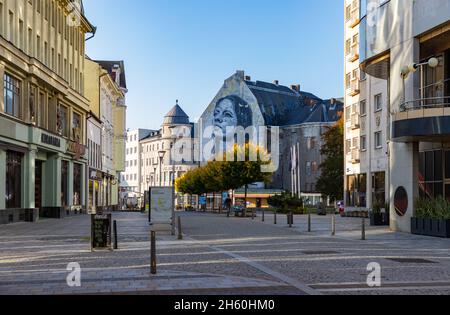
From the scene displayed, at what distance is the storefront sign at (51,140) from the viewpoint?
41.7 metres

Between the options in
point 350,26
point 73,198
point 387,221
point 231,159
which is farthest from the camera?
point 350,26

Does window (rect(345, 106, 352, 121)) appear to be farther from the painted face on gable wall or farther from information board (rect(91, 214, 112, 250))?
the painted face on gable wall

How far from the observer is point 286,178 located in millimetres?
119062

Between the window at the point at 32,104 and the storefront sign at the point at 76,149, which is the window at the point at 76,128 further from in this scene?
the window at the point at 32,104

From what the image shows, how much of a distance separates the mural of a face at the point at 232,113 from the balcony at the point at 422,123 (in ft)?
302

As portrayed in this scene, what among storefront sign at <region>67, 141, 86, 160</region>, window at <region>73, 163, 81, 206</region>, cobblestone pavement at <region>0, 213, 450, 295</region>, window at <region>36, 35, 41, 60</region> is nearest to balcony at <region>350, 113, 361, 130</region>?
storefront sign at <region>67, 141, 86, 160</region>

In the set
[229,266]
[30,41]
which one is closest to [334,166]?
[30,41]

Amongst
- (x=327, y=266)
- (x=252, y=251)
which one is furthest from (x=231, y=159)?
(x=327, y=266)

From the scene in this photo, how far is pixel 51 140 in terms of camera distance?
4366cm

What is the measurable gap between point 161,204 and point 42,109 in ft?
64.1

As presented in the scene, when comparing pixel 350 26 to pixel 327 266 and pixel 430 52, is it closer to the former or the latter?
pixel 430 52

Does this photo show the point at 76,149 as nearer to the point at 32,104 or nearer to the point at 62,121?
the point at 62,121
